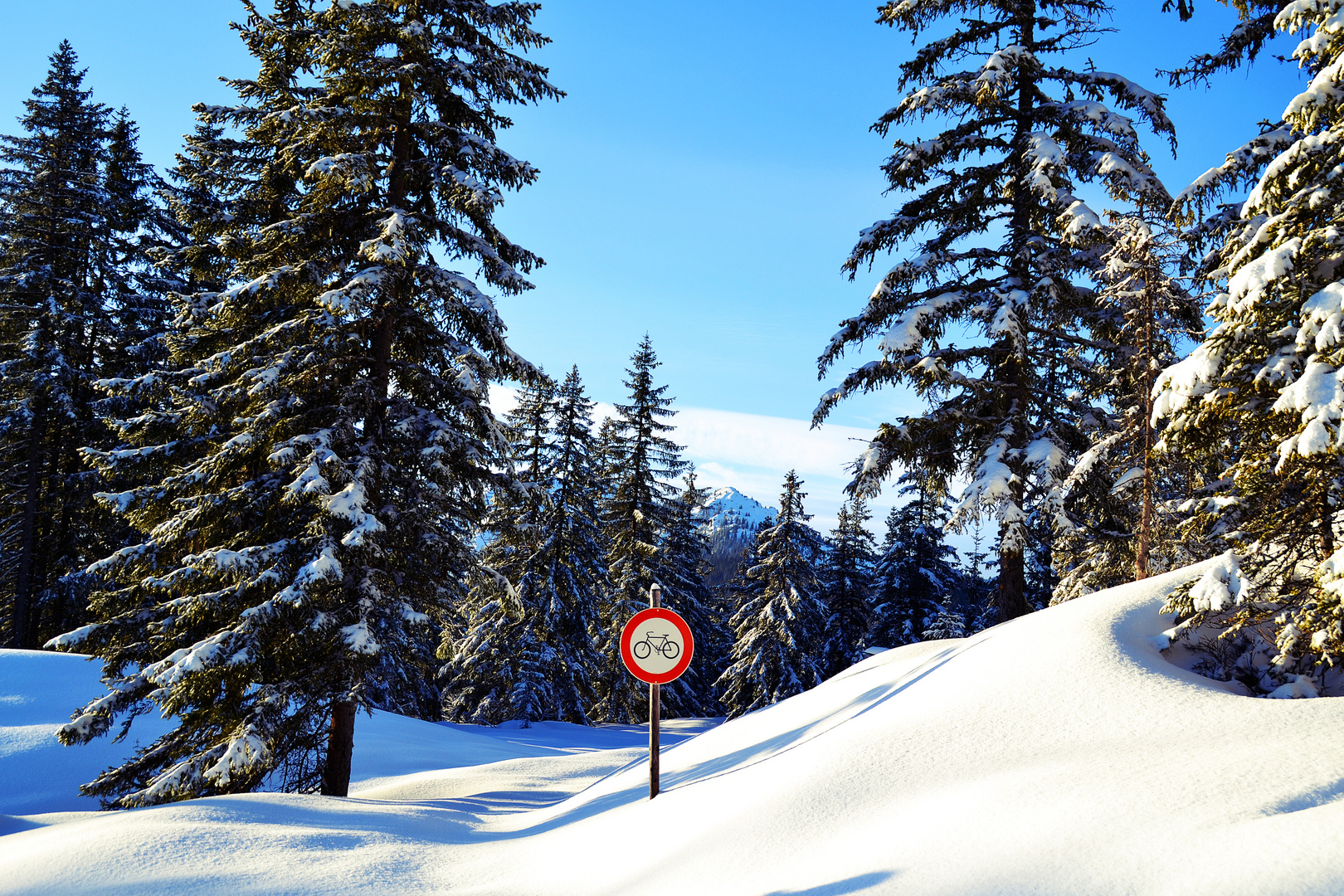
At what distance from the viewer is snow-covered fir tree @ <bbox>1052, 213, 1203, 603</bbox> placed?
12.8 m

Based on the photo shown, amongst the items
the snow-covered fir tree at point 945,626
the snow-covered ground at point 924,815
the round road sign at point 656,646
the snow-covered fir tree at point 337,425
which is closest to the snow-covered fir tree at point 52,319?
the snow-covered fir tree at point 337,425

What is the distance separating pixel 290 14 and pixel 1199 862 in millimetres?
17078

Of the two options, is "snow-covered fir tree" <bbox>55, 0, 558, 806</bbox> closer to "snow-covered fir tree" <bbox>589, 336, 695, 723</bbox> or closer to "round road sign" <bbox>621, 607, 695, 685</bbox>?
"round road sign" <bbox>621, 607, 695, 685</bbox>

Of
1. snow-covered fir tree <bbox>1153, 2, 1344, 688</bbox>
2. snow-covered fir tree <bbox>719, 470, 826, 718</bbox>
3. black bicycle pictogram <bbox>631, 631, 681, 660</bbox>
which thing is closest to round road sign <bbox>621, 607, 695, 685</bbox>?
black bicycle pictogram <bbox>631, 631, 681, 660</bbox>

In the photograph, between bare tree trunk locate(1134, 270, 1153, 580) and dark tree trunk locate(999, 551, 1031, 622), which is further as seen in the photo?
bare tree trunk locate(1134, 270, 1153, 580)

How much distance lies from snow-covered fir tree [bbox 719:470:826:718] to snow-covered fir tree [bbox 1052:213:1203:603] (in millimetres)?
15618

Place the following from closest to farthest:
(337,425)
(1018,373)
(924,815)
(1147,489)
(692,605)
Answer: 1. (924,815)
2. (337,425)
3. (1018,373)
4. (1147,489)
5. (692,605)

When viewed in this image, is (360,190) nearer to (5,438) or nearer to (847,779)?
(847,779)

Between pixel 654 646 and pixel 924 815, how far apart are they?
2.82 metres

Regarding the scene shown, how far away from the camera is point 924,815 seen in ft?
13.6

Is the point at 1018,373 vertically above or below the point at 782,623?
above

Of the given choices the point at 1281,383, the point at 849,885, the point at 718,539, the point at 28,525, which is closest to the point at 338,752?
the point at 849,885

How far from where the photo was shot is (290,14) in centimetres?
1358

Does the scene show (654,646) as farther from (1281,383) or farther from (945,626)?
(945,626)
